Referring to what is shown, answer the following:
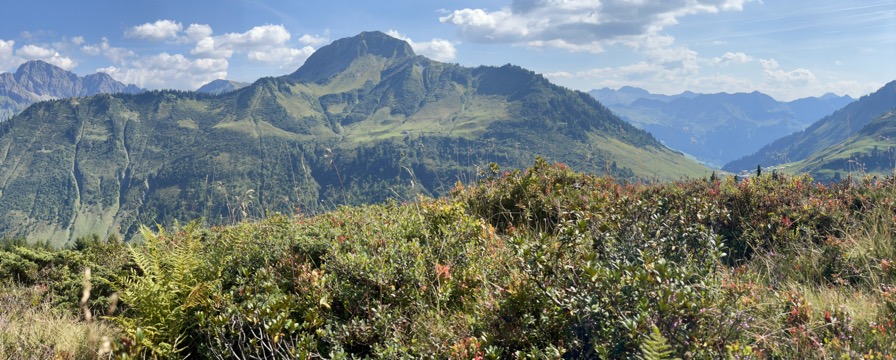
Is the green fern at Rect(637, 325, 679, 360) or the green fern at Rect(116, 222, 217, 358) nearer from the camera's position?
the green fern at Rect(637, 325, 679, 360)

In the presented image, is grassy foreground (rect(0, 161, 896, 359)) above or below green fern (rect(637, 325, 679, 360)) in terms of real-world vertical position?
below

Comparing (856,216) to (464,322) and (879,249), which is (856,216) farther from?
(464,322)

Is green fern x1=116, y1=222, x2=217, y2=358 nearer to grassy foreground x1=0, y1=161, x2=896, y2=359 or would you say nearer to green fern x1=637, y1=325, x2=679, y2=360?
grassy foreground x1=0, y1=161, x2=896, y2=359

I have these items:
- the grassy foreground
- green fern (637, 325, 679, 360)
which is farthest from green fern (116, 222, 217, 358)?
green fern (637, 325, 679, 360)

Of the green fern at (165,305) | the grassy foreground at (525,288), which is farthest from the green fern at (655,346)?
the green fern at (165,305)

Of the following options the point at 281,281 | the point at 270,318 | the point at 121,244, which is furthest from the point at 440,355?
the point at 121,244

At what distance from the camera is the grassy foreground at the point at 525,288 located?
2.92 m

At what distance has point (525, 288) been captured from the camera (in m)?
3.64

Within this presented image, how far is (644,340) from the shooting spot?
250 cm

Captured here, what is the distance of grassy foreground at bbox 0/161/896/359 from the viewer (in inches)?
115

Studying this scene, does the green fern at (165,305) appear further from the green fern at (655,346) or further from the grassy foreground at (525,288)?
the green fern at (655,346)

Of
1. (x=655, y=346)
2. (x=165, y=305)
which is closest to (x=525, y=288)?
(x=655, y=346)

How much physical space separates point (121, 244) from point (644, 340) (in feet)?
34.9

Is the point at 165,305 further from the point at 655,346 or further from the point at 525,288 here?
the point at 655,346
